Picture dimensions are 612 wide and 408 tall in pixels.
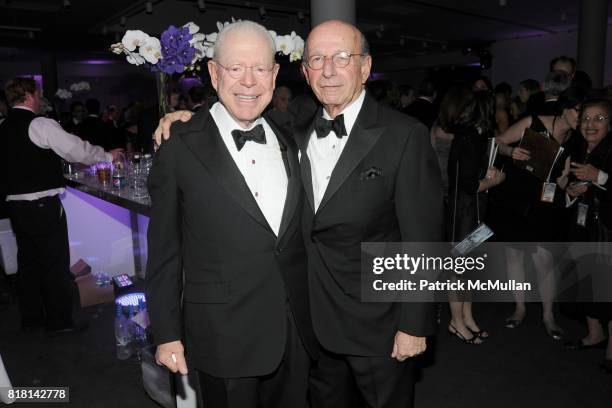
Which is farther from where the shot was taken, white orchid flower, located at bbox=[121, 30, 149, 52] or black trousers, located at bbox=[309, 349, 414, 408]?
white orchid flower, located at bbox=[121, 30, 149, 52]

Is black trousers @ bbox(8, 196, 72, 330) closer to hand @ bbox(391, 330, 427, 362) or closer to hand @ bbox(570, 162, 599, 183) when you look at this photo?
hand @ bbox(391, 330, 427, 362)

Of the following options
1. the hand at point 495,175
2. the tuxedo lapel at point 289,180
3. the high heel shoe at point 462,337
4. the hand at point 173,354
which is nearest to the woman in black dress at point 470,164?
the hand at point 495,175

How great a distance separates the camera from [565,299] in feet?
12.4

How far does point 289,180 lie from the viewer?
67.1 inches

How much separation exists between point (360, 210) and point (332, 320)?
42cm

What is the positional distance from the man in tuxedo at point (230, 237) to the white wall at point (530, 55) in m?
15.3

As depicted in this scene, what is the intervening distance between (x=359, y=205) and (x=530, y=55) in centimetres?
1654

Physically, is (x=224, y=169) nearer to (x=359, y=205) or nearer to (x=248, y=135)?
(x=248, y=135)

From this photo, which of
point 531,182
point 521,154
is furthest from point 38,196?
point 531,182

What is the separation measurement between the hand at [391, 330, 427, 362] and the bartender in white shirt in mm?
3096

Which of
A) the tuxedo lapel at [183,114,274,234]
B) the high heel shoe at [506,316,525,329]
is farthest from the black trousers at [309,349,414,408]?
the high heel shoe at [506,316,525,329]

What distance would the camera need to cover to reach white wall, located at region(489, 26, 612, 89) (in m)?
14.9

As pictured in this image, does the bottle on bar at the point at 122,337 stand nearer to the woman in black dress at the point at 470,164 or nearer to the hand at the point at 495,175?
the woman in black dress at the point at 470,164

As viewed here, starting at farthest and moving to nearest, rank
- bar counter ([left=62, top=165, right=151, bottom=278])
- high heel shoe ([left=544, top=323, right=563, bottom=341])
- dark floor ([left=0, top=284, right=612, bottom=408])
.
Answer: bar counter ([left=62, top=165, right=151, bottom=278]) < high heel shoe ([left=544, top=323, right=563, bottom=341]) < dark floor ([left=0, top=284, right=612, bottom=408])
